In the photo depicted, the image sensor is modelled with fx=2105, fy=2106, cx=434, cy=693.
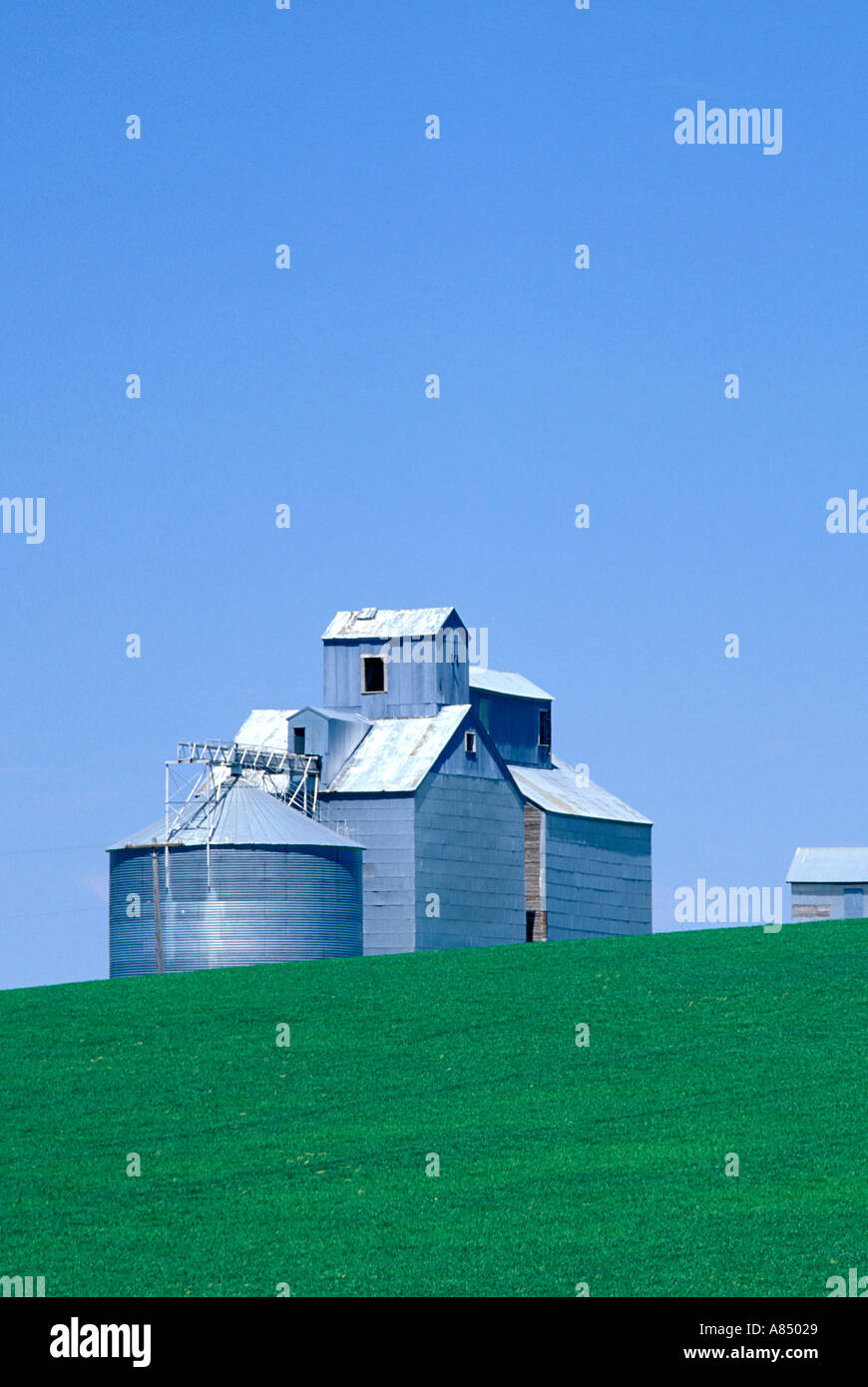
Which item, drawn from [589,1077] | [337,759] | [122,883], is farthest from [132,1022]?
[337,759]

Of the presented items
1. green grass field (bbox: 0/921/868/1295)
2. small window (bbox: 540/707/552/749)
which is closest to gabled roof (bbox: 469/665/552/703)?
small window (bbox: 540/707/552/749)

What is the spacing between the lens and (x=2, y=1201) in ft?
79.6

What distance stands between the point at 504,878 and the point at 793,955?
82.2 feet

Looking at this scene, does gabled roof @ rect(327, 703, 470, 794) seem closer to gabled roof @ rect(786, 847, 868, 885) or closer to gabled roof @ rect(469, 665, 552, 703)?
gabled roof @ rect(469, 665, 552, 703)

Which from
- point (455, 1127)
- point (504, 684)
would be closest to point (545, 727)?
point (504, 684)

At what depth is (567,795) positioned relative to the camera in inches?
2810

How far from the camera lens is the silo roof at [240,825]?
5938 centimetres

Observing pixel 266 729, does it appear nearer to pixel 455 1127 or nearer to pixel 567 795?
pixel 567 795

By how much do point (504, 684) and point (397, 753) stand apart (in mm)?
9994

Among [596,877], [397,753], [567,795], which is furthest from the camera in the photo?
[567,795]

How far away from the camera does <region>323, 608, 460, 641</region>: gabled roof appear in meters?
68.2
